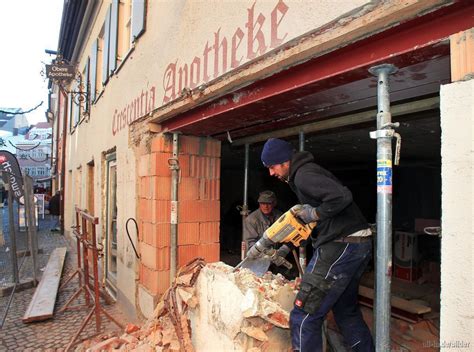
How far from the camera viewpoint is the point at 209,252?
4.08 meters

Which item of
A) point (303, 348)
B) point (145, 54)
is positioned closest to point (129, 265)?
point (145, 54)

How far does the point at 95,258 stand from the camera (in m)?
4.47

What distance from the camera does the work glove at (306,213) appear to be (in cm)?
224

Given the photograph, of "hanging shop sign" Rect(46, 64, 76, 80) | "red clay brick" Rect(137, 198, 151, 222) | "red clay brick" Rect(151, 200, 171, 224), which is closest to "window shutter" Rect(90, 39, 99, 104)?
"hanging shop sign" Rect(46, 64, 76, 80)

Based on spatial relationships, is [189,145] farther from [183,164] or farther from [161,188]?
[161,188]

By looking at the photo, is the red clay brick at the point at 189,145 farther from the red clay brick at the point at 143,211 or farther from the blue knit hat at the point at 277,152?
the blue knit hat at the point at 277,152

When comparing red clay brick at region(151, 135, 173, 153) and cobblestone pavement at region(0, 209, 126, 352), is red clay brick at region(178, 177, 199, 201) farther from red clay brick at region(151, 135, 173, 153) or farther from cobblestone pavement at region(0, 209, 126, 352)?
cobblestone pavement at region(0, 209, 126, 352)

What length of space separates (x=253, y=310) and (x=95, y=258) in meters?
2.91

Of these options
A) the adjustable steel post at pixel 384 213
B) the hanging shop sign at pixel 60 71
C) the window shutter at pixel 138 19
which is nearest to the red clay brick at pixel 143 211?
the window shutter at pixel 138 19

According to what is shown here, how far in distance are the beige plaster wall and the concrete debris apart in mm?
1139

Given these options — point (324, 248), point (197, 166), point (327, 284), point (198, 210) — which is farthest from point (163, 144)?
point (327, 284)

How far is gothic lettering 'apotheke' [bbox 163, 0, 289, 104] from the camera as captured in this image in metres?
2.25

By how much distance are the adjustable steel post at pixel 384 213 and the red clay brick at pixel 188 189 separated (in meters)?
2.55

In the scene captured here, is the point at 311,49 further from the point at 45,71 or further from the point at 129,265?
the point at 45,71
